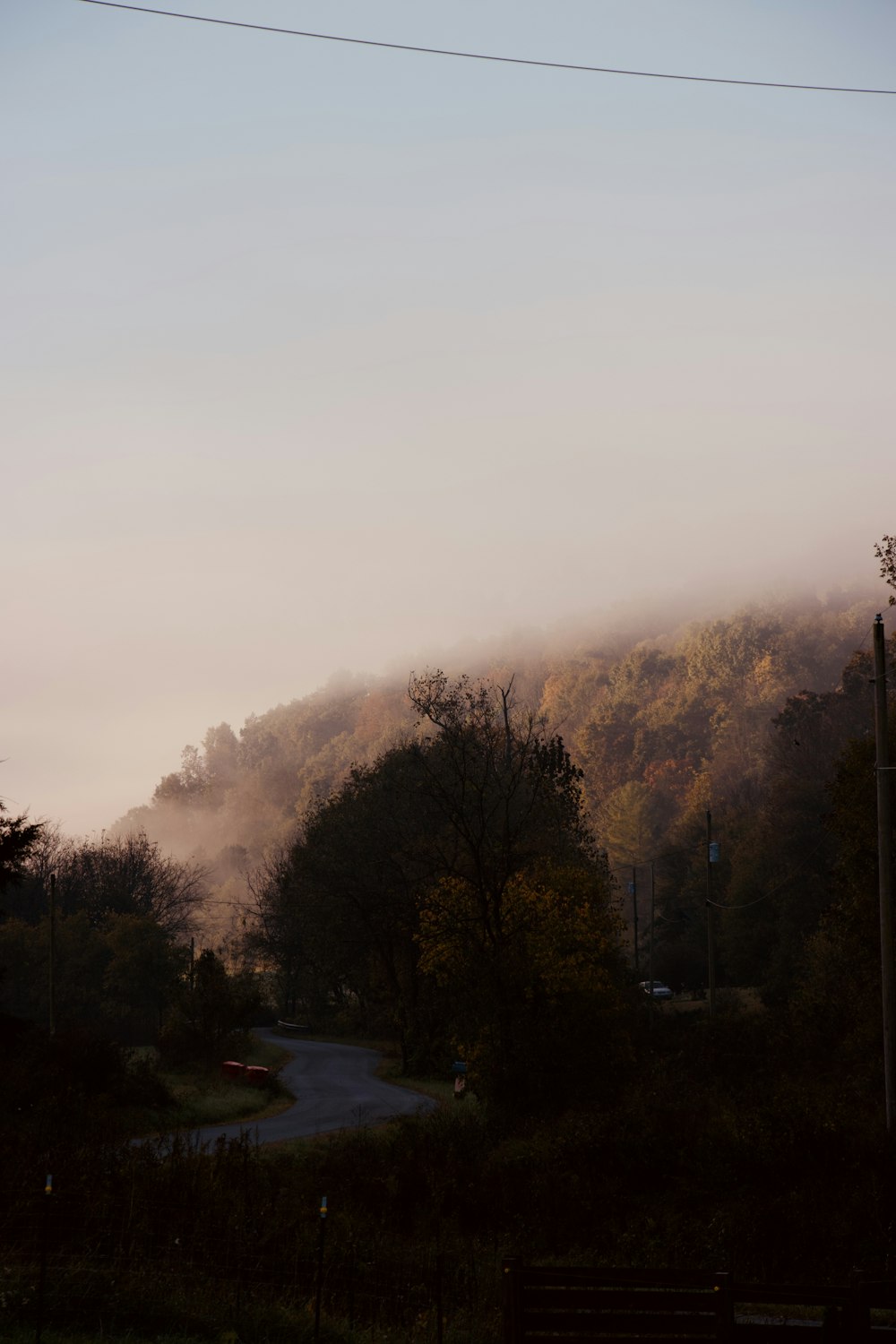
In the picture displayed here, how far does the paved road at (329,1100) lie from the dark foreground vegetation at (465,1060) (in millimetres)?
2512

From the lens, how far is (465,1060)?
39.0 metres

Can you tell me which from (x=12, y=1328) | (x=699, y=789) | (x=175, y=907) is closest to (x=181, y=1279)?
(x=12, y=1328)

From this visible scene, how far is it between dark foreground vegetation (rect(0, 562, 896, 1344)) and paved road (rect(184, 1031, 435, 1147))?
2.51 metres

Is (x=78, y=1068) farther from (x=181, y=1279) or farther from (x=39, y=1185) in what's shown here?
(x=181, y=1279)

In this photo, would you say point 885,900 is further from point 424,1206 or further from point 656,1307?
point 656,1307

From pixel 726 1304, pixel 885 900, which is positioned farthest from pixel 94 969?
pixel 726 1304

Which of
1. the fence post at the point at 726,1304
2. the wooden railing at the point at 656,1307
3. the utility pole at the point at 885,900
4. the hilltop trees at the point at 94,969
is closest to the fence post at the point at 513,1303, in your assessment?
the wooden railing at the point at 656,1307

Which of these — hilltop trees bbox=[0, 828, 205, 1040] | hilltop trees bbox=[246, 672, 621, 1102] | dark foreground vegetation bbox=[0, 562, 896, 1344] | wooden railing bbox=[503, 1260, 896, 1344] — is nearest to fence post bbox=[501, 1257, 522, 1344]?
wooden railing bbox=[503, 1260, 896, 1344]

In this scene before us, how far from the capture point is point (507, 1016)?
1497 inches

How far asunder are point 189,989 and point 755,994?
96.5ft

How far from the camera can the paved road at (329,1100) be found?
116ft

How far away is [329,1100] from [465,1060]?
25.9 ft

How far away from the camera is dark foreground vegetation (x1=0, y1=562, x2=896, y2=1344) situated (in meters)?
16.9

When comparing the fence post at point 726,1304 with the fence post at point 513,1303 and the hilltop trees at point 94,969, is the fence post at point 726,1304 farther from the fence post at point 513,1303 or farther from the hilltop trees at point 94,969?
the hilltop trees at point 94,969
